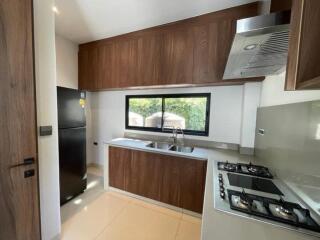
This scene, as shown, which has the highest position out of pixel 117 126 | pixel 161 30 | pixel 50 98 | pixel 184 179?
pixel 161 30

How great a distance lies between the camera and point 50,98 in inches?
54.6

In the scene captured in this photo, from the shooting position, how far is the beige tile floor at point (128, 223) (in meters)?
1.67

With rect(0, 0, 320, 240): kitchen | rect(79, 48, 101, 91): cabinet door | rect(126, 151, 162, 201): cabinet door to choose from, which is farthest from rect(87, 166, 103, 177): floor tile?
rect(79, 48, 101, 91): cabinet door

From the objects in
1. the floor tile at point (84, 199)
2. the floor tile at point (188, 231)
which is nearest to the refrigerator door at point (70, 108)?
the floor tile at point (84, 199)

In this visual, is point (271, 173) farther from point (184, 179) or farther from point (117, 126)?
point (117, 126)

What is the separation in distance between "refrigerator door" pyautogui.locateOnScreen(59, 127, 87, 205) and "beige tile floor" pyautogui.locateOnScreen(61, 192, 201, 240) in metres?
0.35

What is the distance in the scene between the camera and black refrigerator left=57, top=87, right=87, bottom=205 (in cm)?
201

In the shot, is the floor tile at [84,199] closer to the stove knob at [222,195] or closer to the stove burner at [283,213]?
the stove knob at [222,195]

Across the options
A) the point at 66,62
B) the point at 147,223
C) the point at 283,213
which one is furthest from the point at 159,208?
the point at 66,62

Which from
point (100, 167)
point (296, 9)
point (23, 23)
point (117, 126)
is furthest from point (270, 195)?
point (100, 167)

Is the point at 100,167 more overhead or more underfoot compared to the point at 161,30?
more underfoot

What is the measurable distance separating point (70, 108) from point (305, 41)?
2.36m

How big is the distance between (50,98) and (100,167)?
2.37 metres

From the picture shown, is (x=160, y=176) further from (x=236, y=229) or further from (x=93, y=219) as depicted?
(x=236, y=229)
